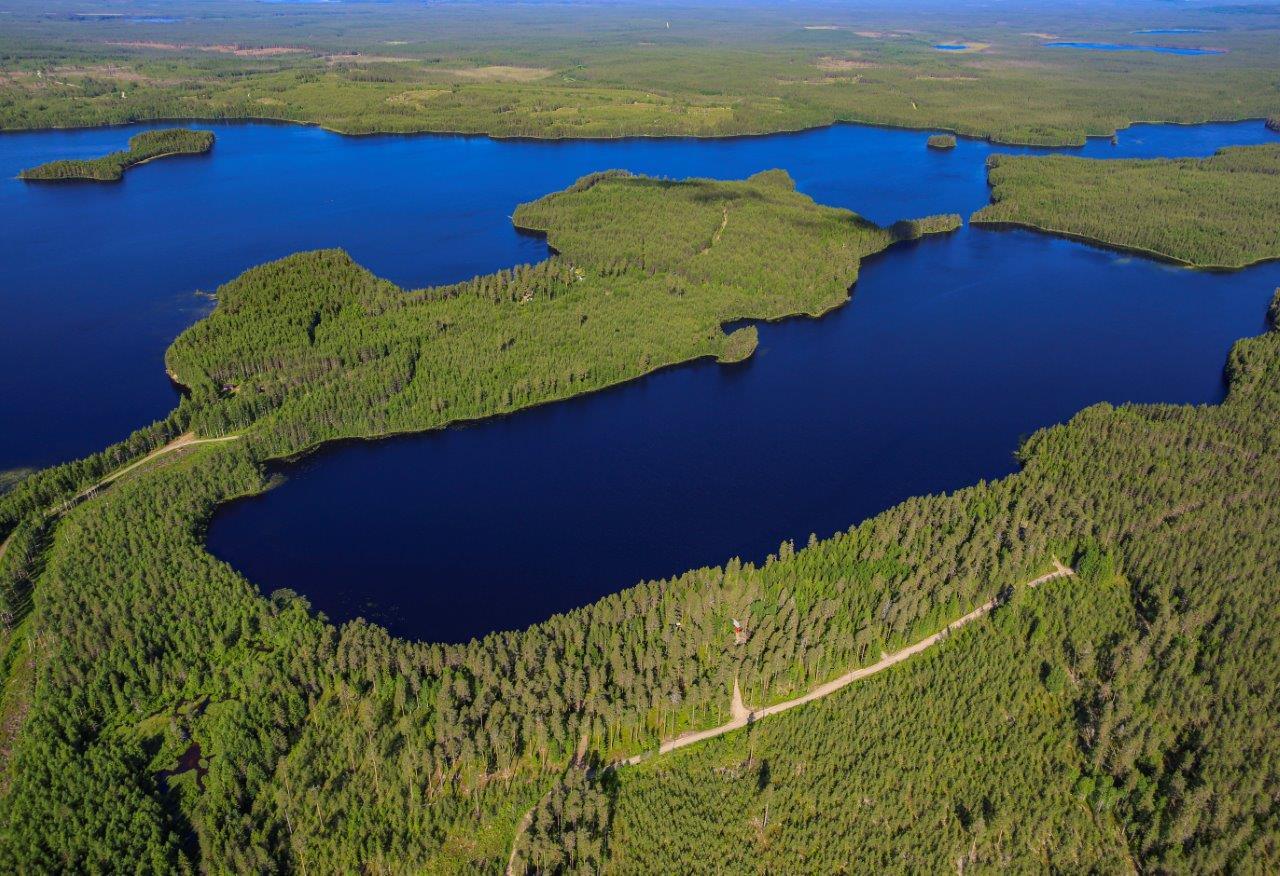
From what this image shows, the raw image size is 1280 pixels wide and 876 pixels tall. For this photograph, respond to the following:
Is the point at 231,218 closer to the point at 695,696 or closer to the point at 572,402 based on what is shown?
the point at 572,402

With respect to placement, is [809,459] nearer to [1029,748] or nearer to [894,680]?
[894,680]

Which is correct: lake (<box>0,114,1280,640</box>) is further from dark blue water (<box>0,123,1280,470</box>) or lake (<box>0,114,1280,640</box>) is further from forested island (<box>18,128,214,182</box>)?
forested island (<box>18,128,214,182</box>)

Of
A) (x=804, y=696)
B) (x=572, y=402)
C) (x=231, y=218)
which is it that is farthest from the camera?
(x=231, y=218)

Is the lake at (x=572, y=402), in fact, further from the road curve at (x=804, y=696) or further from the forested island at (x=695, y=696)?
the road curve at (x=804, y=696)

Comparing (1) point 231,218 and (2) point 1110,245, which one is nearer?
(2) point 1110,245

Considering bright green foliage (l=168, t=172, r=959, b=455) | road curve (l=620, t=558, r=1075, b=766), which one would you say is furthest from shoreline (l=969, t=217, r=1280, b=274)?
road curve (l=620, t=558, r=1075, b=766)

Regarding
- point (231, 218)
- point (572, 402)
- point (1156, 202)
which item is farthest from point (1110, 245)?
point (231, 218)

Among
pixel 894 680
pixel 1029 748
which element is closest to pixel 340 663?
pixel 894 680
